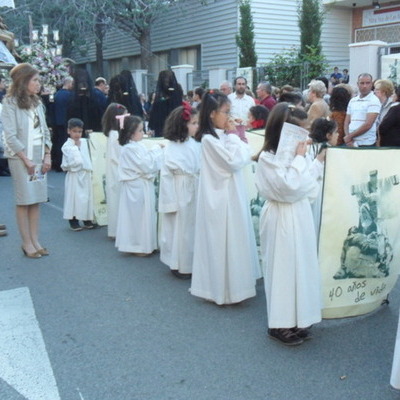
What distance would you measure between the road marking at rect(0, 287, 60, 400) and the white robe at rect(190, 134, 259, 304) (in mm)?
1508

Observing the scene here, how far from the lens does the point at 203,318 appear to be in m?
4.56

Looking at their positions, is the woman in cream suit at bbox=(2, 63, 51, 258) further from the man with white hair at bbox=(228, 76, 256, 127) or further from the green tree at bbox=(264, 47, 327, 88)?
the green tree at bbox=(264, 47, 327, 88)

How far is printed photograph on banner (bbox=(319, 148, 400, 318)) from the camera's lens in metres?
4.05

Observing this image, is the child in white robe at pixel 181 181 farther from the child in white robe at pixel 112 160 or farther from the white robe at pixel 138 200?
the child in white robe at pixel 112 160

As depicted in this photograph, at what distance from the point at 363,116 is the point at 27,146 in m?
4.57

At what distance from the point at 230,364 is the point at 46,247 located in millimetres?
3783

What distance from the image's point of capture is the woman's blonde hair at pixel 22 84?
592 cm

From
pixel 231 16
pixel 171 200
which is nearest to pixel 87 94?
pixel 171 200

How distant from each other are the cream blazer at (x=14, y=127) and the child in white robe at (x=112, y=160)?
111cm

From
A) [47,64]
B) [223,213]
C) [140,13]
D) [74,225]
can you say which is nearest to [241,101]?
[74,225]

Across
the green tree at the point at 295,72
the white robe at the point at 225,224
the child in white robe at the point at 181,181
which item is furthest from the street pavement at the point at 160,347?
the green tree at the point at 295,72

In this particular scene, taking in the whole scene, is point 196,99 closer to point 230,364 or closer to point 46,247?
point 46,247

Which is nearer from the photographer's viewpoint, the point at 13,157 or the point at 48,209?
the point at 13,157

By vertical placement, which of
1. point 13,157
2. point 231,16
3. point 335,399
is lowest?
point 335,399
